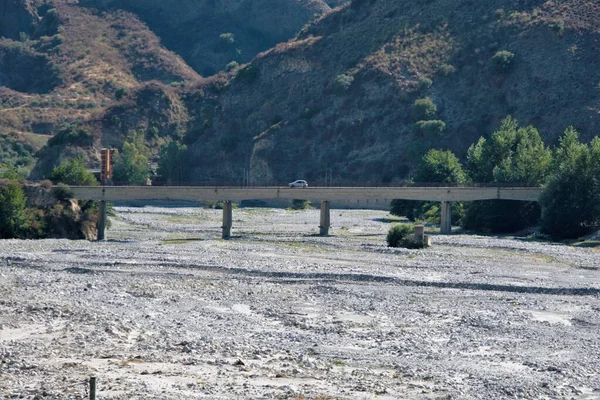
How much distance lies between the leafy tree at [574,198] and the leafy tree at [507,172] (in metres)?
4.75

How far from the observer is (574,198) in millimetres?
92312

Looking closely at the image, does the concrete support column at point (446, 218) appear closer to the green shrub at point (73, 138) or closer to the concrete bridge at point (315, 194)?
the concrete bridge at point (315, 194)

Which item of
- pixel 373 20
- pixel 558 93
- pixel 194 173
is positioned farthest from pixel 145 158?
pixel 558 93

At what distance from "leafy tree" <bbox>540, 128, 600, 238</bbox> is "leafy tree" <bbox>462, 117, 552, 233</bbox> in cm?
475

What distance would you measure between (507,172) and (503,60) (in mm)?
54978

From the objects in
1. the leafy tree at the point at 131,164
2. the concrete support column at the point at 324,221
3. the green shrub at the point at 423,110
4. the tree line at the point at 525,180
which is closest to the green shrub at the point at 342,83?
the green shrub at the point at 423,110

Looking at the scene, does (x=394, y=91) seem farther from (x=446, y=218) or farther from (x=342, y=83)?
(x=446, y=218)

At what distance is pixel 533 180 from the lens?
348ft

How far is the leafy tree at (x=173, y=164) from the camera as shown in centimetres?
16888

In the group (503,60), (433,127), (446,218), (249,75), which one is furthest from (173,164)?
(446,218)

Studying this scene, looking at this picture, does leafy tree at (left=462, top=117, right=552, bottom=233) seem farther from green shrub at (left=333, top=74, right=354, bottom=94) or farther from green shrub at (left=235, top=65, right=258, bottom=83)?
green shrub at (left=235, top=65, right=258, bottom=83)

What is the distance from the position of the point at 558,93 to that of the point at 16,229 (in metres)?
85.2

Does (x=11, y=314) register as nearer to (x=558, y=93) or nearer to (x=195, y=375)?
(x=195, y=375)

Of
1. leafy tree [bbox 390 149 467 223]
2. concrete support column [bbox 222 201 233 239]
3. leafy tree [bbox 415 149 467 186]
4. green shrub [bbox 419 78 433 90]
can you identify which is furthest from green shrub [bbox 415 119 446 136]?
concrete support column [bbox 222 201 233 239]
